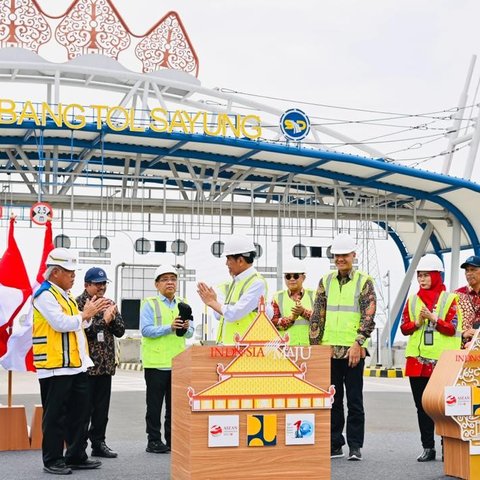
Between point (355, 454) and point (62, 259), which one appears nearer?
point (62, 259)

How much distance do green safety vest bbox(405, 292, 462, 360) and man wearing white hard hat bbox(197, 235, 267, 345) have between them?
5.88 ft

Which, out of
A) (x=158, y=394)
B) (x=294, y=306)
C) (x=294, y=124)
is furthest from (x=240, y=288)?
(x=294, y=124)

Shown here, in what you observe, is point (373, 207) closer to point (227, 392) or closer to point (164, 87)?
point (164, 87)

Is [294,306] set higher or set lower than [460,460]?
higher

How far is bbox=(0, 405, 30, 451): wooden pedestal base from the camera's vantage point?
8586 millimetres

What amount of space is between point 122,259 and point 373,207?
747cm

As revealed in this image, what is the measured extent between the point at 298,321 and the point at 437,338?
67.1 inches

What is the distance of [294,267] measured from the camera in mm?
9633

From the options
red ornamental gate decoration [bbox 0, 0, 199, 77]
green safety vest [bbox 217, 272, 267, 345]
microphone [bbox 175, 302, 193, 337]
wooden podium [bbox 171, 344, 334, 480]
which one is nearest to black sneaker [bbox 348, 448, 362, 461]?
green safety vest [bbox 217, 272, 267, 345]

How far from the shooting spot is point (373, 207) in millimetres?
29000

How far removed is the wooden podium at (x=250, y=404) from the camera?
5.90 meters

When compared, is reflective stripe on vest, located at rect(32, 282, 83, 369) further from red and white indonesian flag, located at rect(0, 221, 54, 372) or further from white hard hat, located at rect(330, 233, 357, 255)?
white hard hat, located at rect(330, 233, 357, 255)

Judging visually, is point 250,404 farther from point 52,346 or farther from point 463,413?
point 52,346

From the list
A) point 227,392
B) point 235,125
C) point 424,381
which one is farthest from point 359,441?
point 235,125
